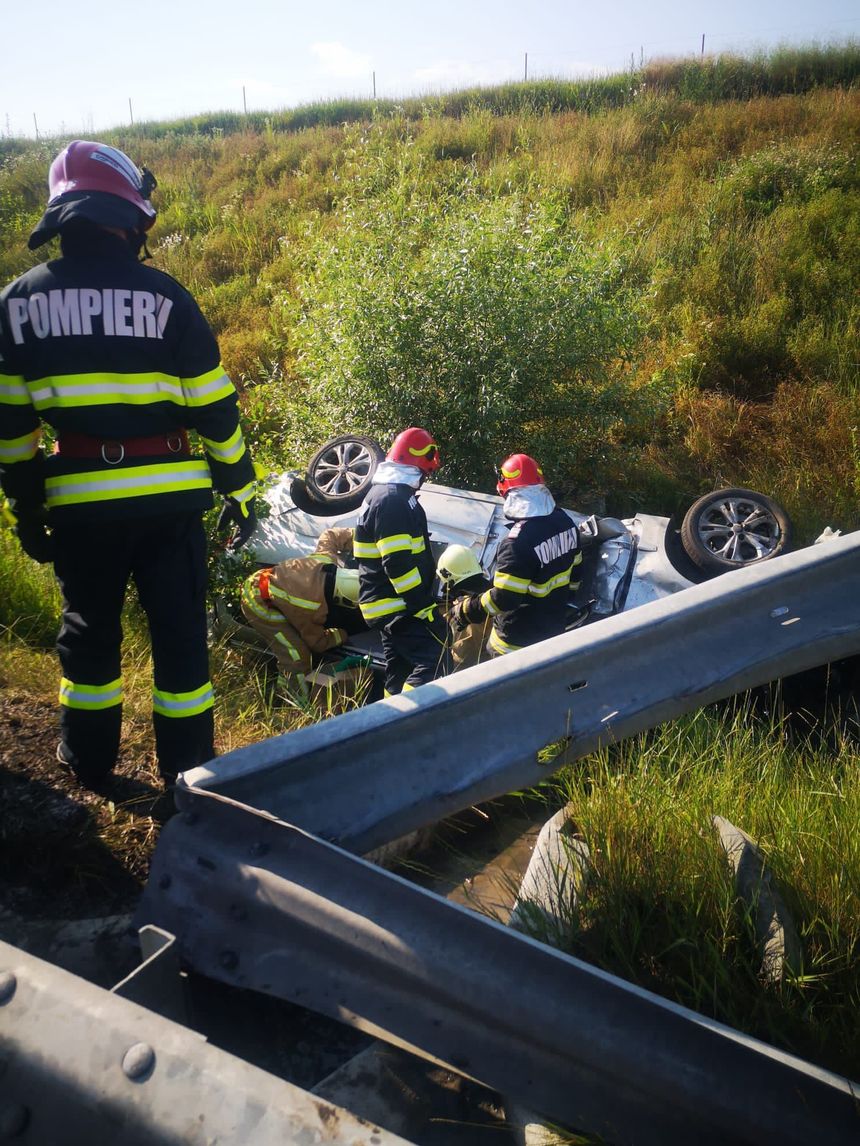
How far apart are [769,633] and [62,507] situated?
7.58 ft

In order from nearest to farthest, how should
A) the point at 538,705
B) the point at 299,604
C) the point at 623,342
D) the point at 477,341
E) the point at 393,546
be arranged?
the point at 538,705 < the point at 393,546 < the point at 299,604 < the point at 477,341 < the point at 623,342

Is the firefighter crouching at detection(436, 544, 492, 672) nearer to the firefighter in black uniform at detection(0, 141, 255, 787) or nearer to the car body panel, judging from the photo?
the car body panel

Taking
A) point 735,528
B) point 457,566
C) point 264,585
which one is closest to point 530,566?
point 457,566

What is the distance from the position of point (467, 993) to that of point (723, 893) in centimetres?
65

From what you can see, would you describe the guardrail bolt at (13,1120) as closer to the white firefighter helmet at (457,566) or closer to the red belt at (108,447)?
the red belt at (108,447)

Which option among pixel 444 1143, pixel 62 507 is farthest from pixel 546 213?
pixel 444 1143

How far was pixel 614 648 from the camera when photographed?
8.52 ft

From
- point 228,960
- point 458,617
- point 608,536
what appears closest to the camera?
point 228,960

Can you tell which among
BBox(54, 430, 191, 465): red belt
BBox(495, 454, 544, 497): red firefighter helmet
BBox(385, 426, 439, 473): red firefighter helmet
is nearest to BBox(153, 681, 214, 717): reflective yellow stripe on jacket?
BBox(54, 430, 191, 465): red belt

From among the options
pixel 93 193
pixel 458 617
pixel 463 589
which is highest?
pixel 93 193

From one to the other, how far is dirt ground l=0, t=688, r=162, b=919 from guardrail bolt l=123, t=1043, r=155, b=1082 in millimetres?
943

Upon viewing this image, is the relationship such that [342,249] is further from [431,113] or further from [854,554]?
[431,113]

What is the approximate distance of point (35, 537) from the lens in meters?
3.04

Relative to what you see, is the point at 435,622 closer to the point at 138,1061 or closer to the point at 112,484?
the point at 112,484
